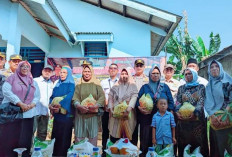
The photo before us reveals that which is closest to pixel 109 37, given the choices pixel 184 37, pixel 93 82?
pixel 93 82

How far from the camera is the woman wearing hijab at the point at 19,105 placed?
306 cm

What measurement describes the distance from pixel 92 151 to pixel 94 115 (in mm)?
548

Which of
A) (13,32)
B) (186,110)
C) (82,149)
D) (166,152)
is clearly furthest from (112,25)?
(166,152)

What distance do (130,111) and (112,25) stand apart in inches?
193

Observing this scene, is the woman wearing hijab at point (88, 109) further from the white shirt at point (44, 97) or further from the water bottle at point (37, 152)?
the white shirt at point (44, 97)

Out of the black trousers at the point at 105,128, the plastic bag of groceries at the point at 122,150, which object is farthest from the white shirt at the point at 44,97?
the plastic bag of groceries at the point at 122,150

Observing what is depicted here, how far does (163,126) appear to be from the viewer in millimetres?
2992

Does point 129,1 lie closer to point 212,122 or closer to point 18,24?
point 18,24

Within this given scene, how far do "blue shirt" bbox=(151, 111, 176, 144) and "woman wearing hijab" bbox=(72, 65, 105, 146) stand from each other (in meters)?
0.86

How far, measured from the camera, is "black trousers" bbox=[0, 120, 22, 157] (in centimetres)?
310

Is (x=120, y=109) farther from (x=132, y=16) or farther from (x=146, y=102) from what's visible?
(x=132, y=16)

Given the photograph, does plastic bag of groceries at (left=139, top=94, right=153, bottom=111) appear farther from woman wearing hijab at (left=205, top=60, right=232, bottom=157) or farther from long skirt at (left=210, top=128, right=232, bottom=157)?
long skirt at (left=210, top=128, right=232, bottom=157)

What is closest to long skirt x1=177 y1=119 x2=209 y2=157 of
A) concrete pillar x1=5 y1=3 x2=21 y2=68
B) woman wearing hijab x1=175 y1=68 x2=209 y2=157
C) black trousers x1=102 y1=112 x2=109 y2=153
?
woman wearing hijab x1=175 y1=68 x2=209 y2=157

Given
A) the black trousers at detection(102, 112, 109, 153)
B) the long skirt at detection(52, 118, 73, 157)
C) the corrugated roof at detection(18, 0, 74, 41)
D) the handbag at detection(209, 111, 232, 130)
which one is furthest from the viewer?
the corrugated roof at detection(18, 0, 74, 41)
